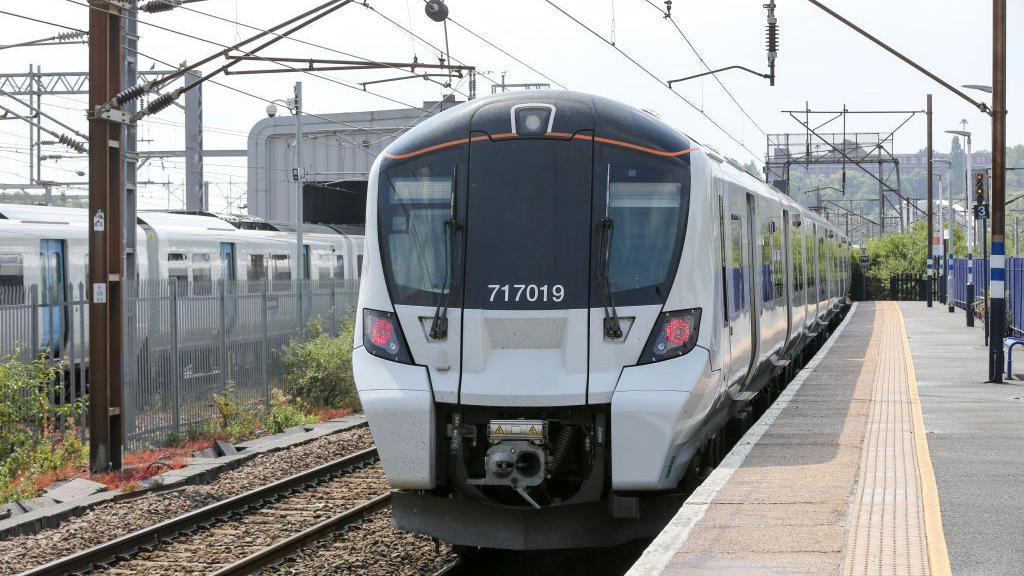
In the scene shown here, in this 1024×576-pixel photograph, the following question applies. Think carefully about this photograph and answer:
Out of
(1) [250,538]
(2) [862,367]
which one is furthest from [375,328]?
(2) [862,367]

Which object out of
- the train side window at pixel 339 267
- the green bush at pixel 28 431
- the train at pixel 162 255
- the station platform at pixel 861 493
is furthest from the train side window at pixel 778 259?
the train side window at pixel 339 267

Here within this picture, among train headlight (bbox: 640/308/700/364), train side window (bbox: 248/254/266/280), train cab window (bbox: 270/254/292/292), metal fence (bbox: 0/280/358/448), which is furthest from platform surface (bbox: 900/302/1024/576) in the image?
train cab window (bbox: 270/254/292/292)

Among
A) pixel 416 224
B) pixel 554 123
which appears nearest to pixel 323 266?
pixel 416 224

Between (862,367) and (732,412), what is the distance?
7.51 meters

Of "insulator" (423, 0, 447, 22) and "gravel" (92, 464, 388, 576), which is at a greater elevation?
"insulator" (423, 0, 447, 22)

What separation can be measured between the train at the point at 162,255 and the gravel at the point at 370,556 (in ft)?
14.2

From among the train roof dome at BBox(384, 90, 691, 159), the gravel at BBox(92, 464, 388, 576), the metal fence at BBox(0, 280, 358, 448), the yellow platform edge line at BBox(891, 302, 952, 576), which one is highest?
the train roof dome at BBox(384, 90, 691, 159)

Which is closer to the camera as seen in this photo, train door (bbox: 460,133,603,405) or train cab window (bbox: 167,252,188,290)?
train door (bbox: 460,133,603,405)

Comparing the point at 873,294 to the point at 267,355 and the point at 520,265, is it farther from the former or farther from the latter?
the point at 520,265

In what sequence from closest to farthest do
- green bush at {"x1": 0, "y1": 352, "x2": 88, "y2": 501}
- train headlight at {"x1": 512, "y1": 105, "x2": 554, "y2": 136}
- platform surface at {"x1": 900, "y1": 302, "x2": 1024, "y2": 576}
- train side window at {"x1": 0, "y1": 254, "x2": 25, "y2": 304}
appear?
platform surface at {"x1": 900, "y1": 302, "x2": 1024, "y2": 576} → train headlight at {"x1": 512, "y1": 105, "x2": 554, "y2": 136} → green bush at {"x1": 0, "y1": 352, "x2": 88, "y2": 501} → train side window at {"x1": 0, "y1": 254, "x2": 25, "y2": 304}

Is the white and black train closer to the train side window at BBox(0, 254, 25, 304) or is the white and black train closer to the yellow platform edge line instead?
the yellow platform edge line

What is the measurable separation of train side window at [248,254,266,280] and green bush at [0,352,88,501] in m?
12.4

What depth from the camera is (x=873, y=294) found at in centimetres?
6225

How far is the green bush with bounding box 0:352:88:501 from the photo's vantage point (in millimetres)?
11148
